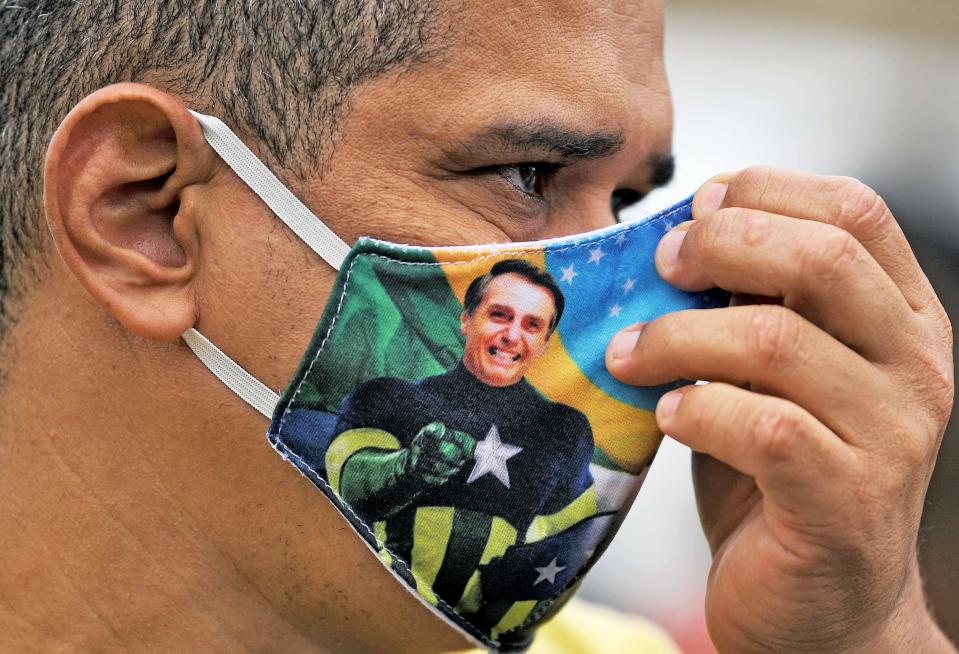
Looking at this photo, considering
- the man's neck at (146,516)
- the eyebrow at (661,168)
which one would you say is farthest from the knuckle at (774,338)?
the man's neck at (146,516)

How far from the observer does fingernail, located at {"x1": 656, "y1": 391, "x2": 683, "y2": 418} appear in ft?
6.19

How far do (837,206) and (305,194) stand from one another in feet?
3.10

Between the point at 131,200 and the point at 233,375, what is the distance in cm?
37

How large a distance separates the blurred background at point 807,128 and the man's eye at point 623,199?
368 cm

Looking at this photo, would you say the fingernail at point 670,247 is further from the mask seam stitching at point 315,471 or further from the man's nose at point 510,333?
the mask seam stitching at point 315,471

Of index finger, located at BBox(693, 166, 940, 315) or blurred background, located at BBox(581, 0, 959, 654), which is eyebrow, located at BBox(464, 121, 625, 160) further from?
blurred background, located at BBox(581, 0, 959, 654)

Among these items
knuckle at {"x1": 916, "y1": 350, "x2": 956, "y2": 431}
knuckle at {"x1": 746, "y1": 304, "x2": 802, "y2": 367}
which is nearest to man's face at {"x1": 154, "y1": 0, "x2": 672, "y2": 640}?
knuckle at {"x1": 746, "y1": 304, "x2": 802, "y2": 367}

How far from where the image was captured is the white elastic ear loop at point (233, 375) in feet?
6.55

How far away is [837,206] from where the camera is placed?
75.8 inches

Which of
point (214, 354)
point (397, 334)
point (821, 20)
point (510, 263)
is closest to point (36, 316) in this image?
point (214, 354)

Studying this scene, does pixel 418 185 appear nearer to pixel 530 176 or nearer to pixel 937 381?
pixel 530 176

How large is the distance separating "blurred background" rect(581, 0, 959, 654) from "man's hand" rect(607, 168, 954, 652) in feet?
12.6

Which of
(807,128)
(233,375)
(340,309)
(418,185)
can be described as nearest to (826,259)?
(418,185)

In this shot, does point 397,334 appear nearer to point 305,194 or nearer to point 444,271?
point 444,271
